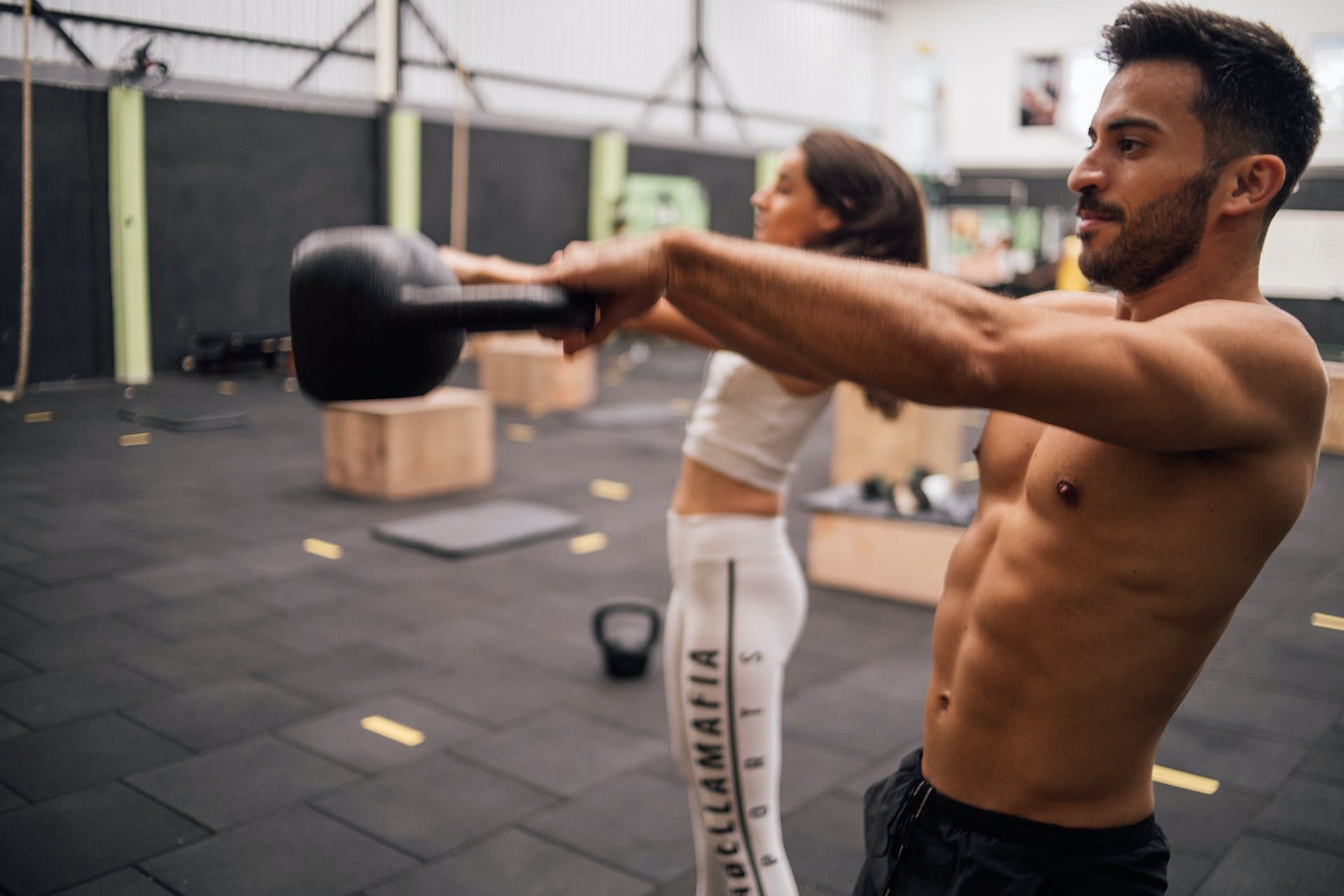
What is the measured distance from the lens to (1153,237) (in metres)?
1.08

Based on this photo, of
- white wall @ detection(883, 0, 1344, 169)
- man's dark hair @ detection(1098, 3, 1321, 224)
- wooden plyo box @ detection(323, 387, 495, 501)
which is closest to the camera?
man's dark hair @ detection(1098, 3, 1321, 224)

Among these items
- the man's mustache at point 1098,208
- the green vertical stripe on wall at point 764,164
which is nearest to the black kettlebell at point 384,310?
the man's mustache at point 1098,208

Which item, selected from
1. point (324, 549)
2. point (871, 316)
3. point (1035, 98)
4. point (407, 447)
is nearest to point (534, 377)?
point (407, 447)

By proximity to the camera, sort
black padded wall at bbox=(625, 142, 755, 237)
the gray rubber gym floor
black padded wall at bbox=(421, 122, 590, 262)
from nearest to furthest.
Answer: the gray rubber gym floor, black padded wall at bbox=(421, 122, 590, 262), black padded wall at bbox=(625, 142, 755, 237)

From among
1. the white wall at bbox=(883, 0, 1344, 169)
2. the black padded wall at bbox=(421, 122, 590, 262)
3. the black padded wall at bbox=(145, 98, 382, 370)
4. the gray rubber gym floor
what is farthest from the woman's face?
the white wall at bbox=(883, 0, 1344, 169)

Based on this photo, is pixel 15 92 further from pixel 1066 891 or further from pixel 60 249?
pixel 1066 891

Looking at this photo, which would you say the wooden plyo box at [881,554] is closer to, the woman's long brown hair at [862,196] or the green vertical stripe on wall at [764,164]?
the woman's long brown hair at [862,196]

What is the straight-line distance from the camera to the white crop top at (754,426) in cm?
198

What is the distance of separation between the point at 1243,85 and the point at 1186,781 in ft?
8.25

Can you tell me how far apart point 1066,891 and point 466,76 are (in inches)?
534

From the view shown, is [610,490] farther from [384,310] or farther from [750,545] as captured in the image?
[384,310]

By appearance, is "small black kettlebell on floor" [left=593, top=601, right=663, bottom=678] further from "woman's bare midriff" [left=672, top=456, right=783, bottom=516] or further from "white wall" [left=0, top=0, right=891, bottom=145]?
"white wall" [left=0, top=0, right=891, bottom=145]

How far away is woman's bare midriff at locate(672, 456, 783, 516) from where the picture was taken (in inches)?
78.2

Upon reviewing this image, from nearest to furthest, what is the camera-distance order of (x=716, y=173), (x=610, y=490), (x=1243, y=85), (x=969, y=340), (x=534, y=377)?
(x=969, y=340), (x=1243, y=85), (x=610, y=490), (x=534, y=377), (x=716, y=173)
